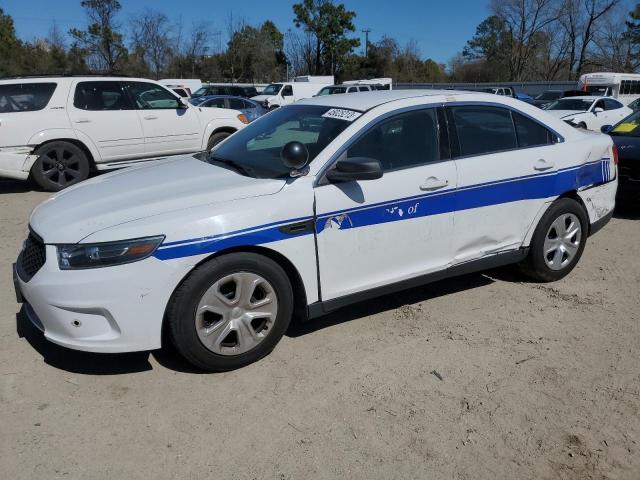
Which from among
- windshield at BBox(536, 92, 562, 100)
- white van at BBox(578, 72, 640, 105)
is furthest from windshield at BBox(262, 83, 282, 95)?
white van at BBox(578, 72, 640, 105)

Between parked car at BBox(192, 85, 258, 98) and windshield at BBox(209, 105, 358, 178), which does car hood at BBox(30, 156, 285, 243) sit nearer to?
windshield at BBox(209, 105, 358, 178)

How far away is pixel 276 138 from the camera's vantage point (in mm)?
4141

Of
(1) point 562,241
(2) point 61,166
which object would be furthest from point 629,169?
(2) point 61,166

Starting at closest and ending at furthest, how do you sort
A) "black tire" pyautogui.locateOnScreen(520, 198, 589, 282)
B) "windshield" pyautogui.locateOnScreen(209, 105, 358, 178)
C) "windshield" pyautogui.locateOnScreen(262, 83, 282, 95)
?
"windshield" pyautogui.locateOnScreen(209, 105, 358, 178), "black tire" pyautogui.locateOnScreen(520, 198, 589, 282), "windshield" pyautogui.locateOnScreen(262, 83, 282, 95)

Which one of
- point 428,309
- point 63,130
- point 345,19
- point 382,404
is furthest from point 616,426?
point 345,19

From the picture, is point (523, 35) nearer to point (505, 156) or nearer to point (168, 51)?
point (168, 51)

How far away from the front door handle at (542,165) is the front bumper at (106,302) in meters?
2.93

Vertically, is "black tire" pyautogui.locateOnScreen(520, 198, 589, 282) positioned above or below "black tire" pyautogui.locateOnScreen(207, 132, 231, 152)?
below

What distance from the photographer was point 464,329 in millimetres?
3990

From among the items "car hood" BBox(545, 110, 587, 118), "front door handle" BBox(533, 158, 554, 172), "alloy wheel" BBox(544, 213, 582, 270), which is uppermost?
"front door handle" BBox(533, 158, 554, 172)

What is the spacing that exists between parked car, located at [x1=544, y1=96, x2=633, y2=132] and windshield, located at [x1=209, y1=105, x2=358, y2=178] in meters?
14.3

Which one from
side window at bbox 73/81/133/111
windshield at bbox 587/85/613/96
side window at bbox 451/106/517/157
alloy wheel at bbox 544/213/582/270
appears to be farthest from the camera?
windshield at bbox 587/85/613/96

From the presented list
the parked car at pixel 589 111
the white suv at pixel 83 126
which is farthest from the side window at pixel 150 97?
the parked car at pixel 589 111

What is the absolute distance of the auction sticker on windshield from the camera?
3.80m
